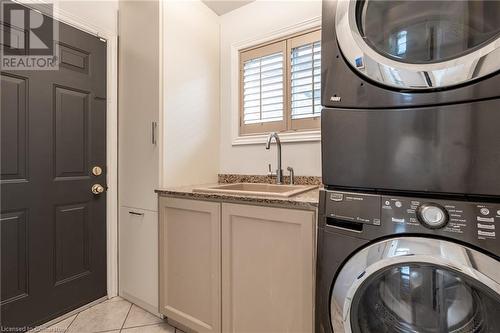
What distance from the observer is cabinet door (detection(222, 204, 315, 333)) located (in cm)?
112

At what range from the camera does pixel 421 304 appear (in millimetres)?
840

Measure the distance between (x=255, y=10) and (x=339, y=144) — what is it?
170cm

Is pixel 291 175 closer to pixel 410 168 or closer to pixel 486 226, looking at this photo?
pixel 410 168

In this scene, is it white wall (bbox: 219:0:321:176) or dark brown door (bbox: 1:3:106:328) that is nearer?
dark brown door (bbox: 1:3:106:328)

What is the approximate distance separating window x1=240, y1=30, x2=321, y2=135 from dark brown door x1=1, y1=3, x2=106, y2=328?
1.12 metres

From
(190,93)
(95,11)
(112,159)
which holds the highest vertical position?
(95,11)

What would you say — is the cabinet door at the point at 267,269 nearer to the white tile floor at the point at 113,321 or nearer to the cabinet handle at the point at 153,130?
the white tile floor at the point at 113,321

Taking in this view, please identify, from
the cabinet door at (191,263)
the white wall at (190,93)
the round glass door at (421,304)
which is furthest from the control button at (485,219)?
the white wall at (190,93)

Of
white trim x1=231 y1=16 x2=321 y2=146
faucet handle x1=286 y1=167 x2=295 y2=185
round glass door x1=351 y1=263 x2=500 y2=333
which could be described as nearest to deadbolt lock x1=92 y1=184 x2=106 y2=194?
white trim x1=231 y1=16 x2=321 y2=146

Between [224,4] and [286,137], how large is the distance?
1245 mm

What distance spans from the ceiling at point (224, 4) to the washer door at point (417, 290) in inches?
83.2

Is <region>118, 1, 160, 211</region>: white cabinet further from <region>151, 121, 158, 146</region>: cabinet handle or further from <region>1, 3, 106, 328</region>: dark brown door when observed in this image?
<region>1, 3, 106, 328</region>: dark brown door

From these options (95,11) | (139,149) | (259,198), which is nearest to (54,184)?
(139,149)

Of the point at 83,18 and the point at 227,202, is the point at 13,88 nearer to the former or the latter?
the point at 83,18
